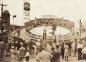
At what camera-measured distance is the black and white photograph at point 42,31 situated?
88.0 inches

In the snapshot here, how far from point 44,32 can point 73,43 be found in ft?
0.79

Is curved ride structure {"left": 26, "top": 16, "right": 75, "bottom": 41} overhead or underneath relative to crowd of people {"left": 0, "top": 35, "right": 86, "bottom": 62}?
overhead

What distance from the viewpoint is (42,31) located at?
2.30m

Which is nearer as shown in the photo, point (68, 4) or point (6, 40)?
point (6, 40)

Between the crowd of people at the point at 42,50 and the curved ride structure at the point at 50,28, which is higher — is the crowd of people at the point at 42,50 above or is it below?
below

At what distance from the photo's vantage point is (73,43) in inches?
89.4

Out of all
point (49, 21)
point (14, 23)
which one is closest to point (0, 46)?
point (14, 23)

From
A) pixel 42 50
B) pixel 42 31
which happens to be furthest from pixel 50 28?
pixel 42 50

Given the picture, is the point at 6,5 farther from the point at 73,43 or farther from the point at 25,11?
the point at 73,43

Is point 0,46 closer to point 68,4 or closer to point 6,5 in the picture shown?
point 6,5

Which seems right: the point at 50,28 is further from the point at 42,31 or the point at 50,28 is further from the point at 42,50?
the point at 42,50

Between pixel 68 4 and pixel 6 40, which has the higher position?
pixel 68 4

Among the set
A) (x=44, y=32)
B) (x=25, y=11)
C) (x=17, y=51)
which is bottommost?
(x=17, y=51)

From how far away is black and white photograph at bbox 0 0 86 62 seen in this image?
223cm
